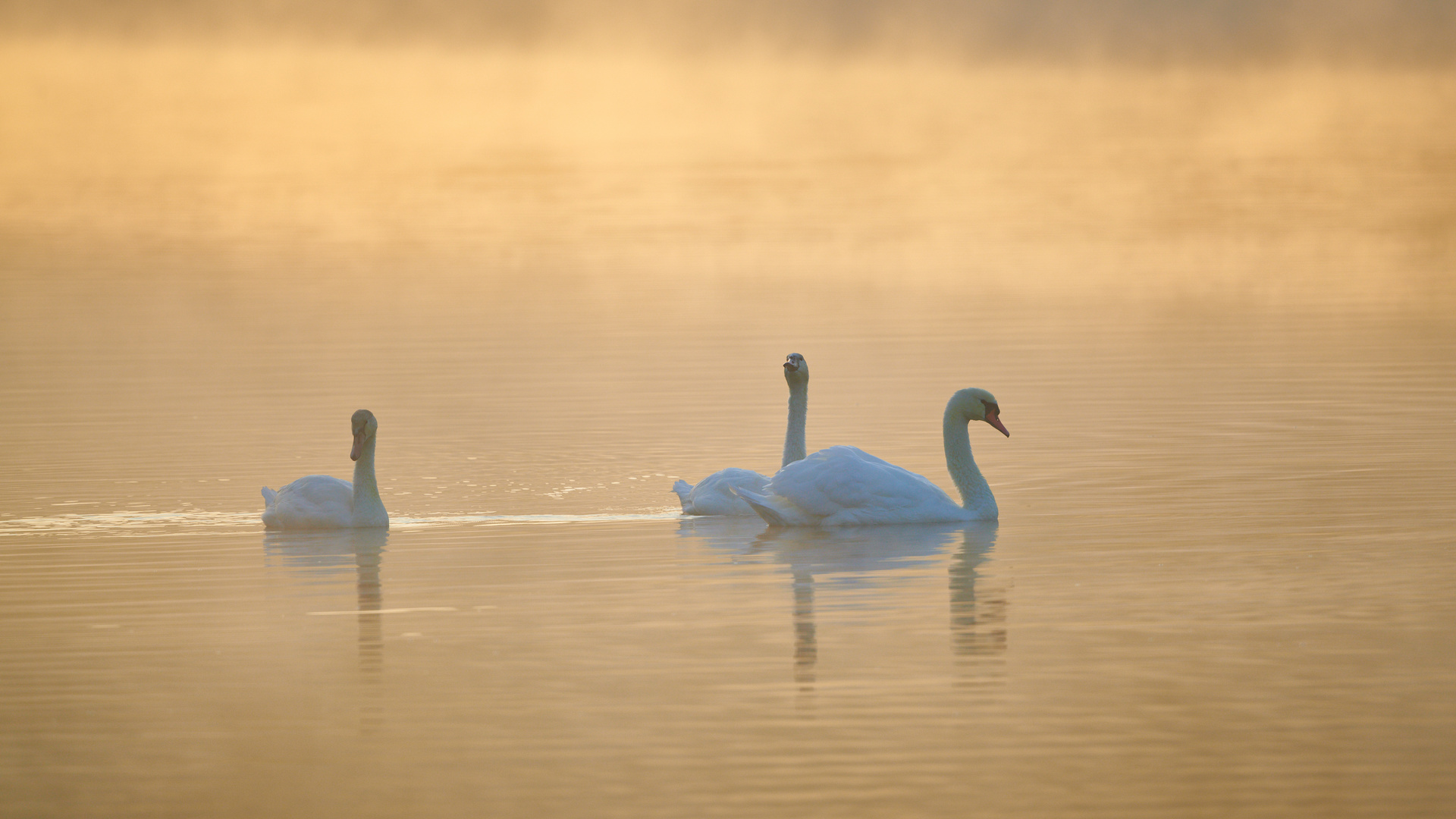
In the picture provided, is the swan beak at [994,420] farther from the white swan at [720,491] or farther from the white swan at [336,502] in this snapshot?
the white swan at [336,502]

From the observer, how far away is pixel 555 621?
39.8 feet

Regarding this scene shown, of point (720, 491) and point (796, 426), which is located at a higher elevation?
point (796, 426)

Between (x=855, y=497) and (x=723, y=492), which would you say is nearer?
(x=855, y=497)

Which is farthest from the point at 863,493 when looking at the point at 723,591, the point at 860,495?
the point at 723,591

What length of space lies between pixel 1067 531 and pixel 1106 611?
9.69 feet

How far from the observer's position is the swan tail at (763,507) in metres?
15.5

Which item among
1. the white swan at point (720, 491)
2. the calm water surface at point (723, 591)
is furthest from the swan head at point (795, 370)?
the calm water surface at point (723, 591)

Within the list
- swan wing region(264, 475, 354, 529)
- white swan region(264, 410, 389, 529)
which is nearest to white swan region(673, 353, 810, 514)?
white swan region(264, 410, 389, 529)

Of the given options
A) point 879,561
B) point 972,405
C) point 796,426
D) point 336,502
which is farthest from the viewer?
point 796,426

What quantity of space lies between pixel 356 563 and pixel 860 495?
350 centimetres

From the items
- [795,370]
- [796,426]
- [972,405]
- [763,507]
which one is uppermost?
[795,370]

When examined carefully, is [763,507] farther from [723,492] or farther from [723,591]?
[723,591]

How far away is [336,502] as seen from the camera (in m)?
15.9

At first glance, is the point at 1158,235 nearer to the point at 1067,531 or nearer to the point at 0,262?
the point at 0,262
